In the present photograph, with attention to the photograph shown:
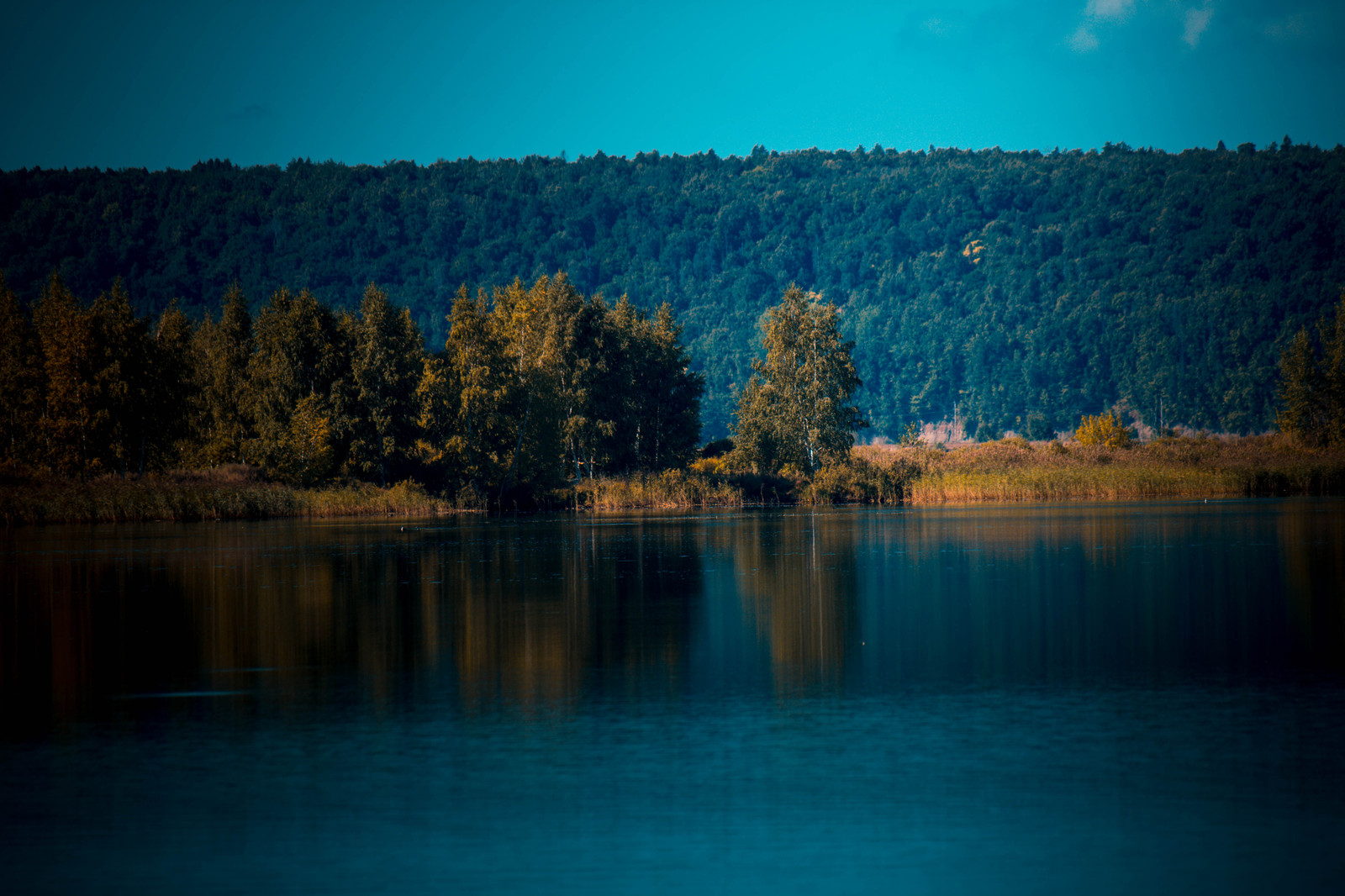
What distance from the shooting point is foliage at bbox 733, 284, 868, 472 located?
244 feet

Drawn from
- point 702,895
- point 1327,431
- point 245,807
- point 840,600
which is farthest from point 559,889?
point 1327,431

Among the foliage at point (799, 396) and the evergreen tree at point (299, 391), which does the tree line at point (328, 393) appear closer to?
the evergreen tree at point (299, 391)

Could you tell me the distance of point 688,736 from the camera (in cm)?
1180

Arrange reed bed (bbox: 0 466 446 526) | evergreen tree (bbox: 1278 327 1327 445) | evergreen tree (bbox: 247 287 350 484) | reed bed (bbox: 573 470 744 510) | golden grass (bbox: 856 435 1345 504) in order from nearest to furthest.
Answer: reed bed (bbox: 0 466 446 526)
golden grass (bbox: 856 435 1345 504)
evergreen tree (bbox: 247 287 350 484)
reed bed (bbox: 573 470 744 510)
evergreen tree (bbox: 1278 327 1327 445)

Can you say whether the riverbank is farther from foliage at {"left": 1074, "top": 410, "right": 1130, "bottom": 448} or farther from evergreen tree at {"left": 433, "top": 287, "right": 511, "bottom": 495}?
foliage at {"left": 1074, "top": 410, "right": 1130, "bottom": 448}

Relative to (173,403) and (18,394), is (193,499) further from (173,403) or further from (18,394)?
(18,394)

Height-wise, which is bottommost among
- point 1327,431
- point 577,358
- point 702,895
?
point 702,895

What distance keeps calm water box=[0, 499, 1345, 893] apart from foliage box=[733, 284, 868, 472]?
48174 mm

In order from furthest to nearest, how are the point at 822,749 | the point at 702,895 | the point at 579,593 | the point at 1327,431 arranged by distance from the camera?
1. the point at 1327,431
2. the point at 579,593
3. the point at 822,749
4. the point at 702,895

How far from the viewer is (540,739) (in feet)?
38.9

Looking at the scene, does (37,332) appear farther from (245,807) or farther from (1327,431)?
(1327,431)

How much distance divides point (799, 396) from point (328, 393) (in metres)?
28.6

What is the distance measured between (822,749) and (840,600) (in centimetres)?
1139

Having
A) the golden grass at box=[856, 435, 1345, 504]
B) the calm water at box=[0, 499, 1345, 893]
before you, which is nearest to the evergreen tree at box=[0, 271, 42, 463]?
the calm water at box=[0, 499, 1345, 893]
